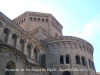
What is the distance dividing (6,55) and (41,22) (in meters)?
20.2

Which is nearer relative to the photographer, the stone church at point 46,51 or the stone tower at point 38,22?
the stone church at point 46,51

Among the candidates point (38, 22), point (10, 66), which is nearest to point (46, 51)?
point (38, 22)

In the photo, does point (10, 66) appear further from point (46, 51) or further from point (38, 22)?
point (38, 22)

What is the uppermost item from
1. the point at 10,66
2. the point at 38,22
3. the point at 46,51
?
the point at 38,22

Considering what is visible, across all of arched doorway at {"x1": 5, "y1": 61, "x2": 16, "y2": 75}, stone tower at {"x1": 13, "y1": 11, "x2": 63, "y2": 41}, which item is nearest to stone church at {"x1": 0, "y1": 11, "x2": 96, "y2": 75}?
arched doorway at {"x1": 5, "y1": 61, "x2": 16, "y2": 75}

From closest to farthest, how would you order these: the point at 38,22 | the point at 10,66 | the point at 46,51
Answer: the point at 10,66 → the point at 46,51 → the point at 38,22

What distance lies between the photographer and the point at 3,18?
23.0 meters

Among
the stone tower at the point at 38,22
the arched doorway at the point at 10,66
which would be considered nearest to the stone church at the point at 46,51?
the arched doorway at the point at 10,66

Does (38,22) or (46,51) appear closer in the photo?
(46,51)

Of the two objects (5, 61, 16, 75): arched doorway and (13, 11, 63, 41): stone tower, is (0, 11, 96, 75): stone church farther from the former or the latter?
(13, 11, 63, 41): stone tower

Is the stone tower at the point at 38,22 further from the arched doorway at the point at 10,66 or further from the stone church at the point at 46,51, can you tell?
the arched doorway at the point at 10,66

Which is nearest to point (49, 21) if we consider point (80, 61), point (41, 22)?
point (41, 22)

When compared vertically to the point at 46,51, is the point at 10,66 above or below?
below

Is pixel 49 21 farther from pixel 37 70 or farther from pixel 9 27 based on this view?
pixel 37 70
